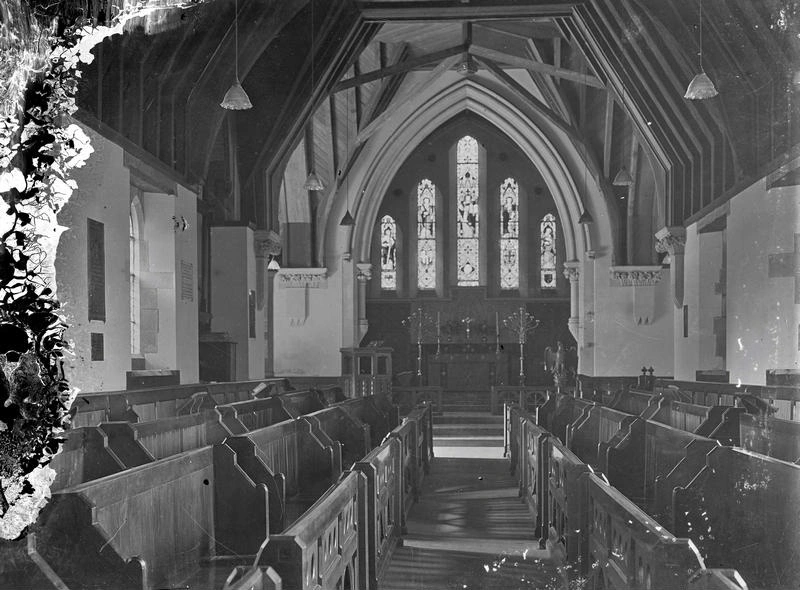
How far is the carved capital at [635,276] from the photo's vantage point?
6.79 metres

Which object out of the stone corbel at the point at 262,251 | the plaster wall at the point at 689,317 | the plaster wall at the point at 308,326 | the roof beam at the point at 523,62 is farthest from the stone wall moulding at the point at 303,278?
the plaster wall at the point at 689,317

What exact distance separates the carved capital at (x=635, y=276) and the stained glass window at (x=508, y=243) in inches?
259

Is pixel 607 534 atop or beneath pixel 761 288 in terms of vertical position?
beneath

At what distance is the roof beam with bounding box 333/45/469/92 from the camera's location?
14056mm

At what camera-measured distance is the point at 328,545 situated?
3.17 m

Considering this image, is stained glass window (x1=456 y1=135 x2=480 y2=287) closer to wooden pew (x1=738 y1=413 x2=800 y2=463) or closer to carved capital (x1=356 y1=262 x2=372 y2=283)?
carved capital (x1=356 y1=262 x2=372 y2=283)

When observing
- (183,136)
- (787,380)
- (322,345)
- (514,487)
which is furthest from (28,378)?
(322,345)

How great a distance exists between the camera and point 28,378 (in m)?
2.92

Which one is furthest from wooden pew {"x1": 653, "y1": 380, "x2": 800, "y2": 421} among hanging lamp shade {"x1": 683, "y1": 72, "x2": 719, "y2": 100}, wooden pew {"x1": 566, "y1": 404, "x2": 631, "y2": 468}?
hanging lamp shade {"x1": 683, "y1": 72, "x2": 719, "y2": 100}

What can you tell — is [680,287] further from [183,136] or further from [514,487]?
[183,136]

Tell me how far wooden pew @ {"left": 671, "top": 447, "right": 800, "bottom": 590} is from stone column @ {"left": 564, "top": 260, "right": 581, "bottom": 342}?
11788 millimetres

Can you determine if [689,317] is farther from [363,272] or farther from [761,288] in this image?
[363,272]

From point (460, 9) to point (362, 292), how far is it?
473cm

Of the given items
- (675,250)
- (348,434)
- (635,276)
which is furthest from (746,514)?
(635,276)
